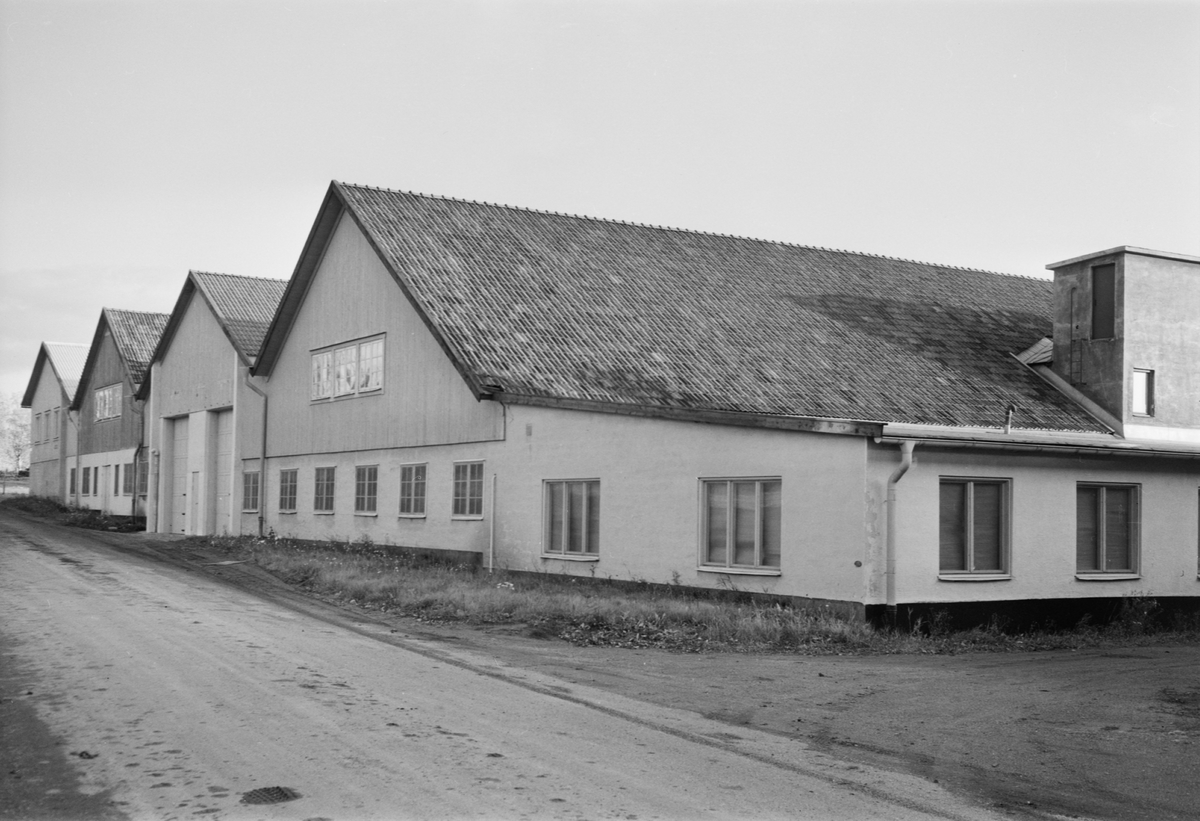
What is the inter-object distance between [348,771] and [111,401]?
140 ft

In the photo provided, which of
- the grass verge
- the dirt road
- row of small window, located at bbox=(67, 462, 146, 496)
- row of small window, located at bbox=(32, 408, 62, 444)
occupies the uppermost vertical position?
row of small window, located at bbox=(32, 408, 62, 444)

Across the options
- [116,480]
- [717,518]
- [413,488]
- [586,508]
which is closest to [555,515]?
[586,508]

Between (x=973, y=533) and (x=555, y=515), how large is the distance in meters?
7.27

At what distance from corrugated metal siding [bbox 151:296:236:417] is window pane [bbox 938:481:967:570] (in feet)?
74.3

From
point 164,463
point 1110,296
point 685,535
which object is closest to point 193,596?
point 685,535

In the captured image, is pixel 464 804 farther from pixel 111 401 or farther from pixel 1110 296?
pixel 111 401

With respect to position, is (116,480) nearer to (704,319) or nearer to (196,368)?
(196,368)

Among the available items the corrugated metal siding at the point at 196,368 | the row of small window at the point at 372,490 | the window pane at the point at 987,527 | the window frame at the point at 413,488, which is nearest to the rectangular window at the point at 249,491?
the row of small window at the point at 372,490

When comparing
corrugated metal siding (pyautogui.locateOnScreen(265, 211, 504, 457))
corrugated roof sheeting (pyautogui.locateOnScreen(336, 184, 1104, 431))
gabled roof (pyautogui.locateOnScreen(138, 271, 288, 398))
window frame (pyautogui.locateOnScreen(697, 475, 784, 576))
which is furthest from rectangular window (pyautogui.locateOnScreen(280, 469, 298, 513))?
window frame (pyautogui.locateOnScreen(697, 475, 784, 576))

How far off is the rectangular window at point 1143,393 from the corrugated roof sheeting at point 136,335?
3322 cm

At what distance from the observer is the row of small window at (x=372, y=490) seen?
2325 centimetres

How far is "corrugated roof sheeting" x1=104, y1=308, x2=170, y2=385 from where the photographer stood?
1751 inches

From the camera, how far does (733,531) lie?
56.7 feet

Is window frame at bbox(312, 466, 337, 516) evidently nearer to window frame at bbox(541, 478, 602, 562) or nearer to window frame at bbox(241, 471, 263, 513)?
window frame at bbox(241, 471, 263, 513)
